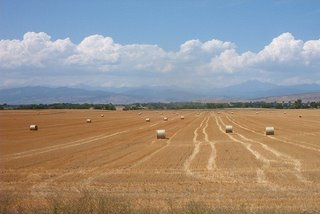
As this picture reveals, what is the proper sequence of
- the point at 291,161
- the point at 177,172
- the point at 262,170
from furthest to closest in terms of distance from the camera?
the point at 291,161 < the point at 262,170 < the point at 177,172

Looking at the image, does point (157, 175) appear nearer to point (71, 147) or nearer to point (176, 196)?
point (176, 196)

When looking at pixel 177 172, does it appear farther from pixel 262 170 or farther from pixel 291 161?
pixel 291 161

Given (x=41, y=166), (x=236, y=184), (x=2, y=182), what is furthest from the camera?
(x=41, y=166)

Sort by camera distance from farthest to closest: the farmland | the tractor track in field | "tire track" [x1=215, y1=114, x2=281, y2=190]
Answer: the tractor track in field → "tire track" [x1=215, y1=114, x2=281, y2=190] → the farmland

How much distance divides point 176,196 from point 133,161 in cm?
926

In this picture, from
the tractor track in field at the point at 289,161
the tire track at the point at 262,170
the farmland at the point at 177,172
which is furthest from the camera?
the tractor track in field at the point at 289,161

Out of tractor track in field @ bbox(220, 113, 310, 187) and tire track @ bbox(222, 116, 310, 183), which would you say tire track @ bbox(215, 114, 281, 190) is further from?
tire track @ bbox(222, 116, 310, 183)

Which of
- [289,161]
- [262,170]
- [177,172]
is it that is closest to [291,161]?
[289,161]

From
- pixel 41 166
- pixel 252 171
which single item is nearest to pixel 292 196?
Result: pixel 252 171

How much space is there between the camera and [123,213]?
11305 mm

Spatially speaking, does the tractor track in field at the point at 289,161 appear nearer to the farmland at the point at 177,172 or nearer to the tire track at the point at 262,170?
the farmland at the point at 177,172

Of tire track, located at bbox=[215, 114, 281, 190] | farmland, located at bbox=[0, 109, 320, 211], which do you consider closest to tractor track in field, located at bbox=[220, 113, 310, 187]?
farmland, located at bbox=[0, 109, 320, 211]

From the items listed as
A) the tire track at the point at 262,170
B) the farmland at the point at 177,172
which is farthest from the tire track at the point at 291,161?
the tire track at the point at 262,170

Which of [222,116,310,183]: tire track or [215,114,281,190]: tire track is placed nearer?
[215,114,281,190]: tire track
